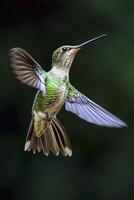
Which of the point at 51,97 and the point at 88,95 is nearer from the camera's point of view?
the point at 51,97

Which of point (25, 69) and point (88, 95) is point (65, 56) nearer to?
point (25, 69)

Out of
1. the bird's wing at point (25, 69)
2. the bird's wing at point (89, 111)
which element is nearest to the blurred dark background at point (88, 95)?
the bird's wing at point (89, 111)

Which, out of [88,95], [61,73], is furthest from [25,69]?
[88,95]

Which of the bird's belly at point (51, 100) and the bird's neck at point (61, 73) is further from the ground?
the bird's neck at point (61, 73)

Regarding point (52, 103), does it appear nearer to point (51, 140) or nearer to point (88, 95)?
point (51, 140)

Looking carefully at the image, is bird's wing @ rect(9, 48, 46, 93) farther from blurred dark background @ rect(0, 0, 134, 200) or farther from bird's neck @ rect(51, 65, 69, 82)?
blurred dark background @ rect(0, 0, 134, 200)

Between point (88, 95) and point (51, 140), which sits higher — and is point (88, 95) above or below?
below

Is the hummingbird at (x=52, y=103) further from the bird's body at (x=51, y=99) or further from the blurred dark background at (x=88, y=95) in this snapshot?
the blurred dark background at (x=88, y=95)
